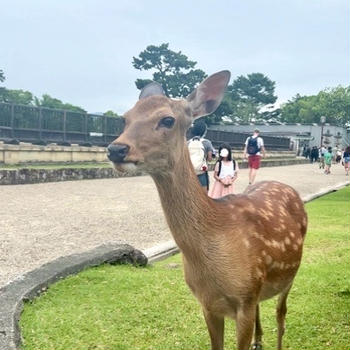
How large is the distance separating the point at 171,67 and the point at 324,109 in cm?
4107

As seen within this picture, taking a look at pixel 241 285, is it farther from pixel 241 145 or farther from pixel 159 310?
pixel 241 145

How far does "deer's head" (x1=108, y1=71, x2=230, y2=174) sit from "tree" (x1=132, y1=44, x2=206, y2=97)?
41.1 meters

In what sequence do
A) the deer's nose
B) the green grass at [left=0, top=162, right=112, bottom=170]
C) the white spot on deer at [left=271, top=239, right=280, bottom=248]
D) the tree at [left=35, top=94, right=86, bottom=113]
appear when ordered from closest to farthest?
1. the deer's nose
2. the white spot on deer at [left=271, top=239, right=280, bottom=248]
3. the green grass at [left=0, top=162, right=112, bottom=170]
4. the tree at [left=35, top=94, right=86, bottom=113]

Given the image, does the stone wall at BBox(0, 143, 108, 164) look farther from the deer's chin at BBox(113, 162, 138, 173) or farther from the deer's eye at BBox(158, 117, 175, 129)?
the deer's chin at BBox(113, 162, 138, 173)

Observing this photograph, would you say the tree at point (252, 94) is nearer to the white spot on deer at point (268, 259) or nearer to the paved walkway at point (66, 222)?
the paved walkway at point (66, 222)

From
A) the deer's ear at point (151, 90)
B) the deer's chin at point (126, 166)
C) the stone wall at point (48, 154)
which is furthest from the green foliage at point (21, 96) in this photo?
the deer's chin at point (126, 166)

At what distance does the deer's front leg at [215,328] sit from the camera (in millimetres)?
3145

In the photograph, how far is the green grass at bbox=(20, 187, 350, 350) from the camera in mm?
3807

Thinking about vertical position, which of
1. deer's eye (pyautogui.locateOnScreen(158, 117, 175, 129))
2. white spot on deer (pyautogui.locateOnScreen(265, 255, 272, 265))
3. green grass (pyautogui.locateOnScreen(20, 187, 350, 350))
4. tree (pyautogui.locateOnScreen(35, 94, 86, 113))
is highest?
tree (pyautogui.locateOnScreen(35, 94, 86, 113))

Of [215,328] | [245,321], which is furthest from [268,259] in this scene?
[215,328]

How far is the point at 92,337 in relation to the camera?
3.82 m

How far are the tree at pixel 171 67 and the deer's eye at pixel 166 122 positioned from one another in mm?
41447

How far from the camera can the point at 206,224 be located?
121 inches

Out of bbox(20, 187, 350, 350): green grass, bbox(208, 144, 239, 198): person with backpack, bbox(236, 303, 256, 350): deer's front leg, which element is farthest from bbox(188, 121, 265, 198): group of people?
bbox(236, 303, 256, 350): deer's front leg
